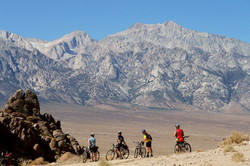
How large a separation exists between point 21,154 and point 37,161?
1429mm

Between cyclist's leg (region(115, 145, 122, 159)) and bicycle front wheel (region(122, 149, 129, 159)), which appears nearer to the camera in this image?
cyclist's leg (region(115, 145, 122, 159))

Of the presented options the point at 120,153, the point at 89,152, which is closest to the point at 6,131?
the point at 89,152

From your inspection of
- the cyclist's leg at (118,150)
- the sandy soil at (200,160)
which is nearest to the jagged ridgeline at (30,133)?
the cyclist's leg at (118,150)

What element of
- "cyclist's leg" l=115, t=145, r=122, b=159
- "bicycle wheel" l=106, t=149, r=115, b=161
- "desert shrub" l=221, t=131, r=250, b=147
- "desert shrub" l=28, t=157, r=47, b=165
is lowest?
"desert shrub" l=28, t=157, r=47, b=165

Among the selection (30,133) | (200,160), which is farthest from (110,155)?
(30,133)

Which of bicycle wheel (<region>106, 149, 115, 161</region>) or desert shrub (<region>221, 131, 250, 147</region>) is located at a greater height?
desert shrub (<region>221, 131, 250, 147</region>)

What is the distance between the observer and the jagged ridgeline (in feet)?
118

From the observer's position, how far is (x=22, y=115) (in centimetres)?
4291

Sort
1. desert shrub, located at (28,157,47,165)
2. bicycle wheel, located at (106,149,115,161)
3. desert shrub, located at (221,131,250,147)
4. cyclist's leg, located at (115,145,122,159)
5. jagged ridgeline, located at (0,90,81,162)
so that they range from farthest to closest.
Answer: jagged ridgeline, located at (0,90,81,162)
desert shrub, located at (28,157,47,165)
desert shrub, located at (221,131,250,147)
bicycle wheel, located at (106,149,115,161)
cyclist's leg, located at (115,145,122,159)

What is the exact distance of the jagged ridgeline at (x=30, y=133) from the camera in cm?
3609

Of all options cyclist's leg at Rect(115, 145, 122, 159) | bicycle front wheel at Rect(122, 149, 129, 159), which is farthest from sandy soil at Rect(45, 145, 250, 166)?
bicycle front wheel at Rect(122, 149, 129, 159)

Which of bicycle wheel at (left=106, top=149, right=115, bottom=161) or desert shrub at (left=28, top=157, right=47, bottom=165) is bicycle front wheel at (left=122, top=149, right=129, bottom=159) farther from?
desert shrub at (left=28, top=157, right=47, bottom=165)

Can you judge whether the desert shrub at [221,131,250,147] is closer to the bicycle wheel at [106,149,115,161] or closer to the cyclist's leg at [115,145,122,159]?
the cyclist's leg at [115,145,122,159]

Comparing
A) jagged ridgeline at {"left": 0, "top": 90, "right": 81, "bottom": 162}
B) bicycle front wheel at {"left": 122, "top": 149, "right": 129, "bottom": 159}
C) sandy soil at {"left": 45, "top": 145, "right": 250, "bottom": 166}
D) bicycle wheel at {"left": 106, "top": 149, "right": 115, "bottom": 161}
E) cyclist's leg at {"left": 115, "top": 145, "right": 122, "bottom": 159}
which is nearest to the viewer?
sandy soil at {"left": 45, "top": 145, "right": 250, "bottom": 166}
